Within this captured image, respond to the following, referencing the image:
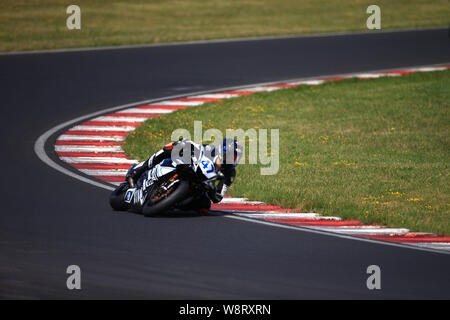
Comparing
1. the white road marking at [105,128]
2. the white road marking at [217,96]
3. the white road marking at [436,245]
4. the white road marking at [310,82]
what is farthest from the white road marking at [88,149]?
the white road marking at [310,82]

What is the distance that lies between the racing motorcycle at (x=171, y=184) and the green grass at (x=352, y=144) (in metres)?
1.96

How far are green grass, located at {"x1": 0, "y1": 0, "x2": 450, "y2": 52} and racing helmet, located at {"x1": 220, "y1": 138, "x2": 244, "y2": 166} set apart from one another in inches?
645

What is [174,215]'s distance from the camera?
477 inches

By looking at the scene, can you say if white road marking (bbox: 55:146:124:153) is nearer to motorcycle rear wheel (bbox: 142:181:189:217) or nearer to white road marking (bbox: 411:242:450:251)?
motorcycle rear wheel (bbox: 142:181:189:217)

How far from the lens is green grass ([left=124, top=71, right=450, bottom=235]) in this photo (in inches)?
523

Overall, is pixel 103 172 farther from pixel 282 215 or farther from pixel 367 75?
pixel 367 75

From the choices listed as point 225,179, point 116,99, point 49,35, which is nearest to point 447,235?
point 225,179

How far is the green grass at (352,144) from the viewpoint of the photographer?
13.3 metres

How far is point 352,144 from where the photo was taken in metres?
17.8

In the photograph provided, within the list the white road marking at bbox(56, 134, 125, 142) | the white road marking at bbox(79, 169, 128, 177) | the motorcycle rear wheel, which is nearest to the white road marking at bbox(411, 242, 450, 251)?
the motorcycle rear wheel

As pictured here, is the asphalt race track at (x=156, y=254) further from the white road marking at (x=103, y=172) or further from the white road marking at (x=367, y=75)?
the white road marking at (x=367, y=75)

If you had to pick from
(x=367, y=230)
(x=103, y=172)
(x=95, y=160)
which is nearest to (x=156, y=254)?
(x=367, y=230)

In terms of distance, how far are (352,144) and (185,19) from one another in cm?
1591
